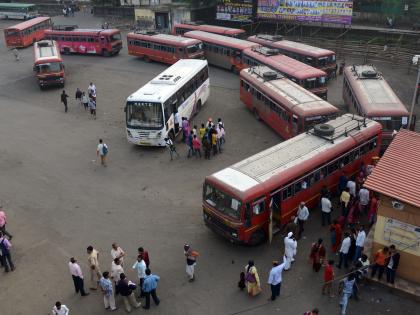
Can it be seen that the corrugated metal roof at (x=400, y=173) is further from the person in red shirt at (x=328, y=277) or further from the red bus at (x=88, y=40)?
the red bus at (x=88, y=40)

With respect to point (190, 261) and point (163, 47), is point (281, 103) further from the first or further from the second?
point (163, 47)

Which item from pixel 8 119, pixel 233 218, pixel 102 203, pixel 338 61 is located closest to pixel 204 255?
pixel 233 218

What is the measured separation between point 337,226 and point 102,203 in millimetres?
9919

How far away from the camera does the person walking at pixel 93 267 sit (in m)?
13.6

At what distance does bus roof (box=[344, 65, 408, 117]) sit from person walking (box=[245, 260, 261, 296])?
1133 cm

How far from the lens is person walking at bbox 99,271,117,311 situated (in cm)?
1265

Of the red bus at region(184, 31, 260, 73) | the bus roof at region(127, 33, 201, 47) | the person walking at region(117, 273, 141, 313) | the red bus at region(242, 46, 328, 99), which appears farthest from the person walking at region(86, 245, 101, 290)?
the bus roof at region(127, 33, 201, 47)

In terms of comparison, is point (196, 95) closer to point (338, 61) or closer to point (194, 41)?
point (194, 41)

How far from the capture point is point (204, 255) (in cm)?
1564

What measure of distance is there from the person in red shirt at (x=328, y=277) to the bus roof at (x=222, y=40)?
24061 millimetres

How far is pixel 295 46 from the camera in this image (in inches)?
1334

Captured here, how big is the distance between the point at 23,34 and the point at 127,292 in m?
41.7

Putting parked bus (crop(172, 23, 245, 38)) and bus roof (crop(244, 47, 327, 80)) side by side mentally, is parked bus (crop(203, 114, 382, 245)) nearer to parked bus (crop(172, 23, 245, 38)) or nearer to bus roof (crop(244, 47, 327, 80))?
bus roof (crop(244, 47, 327, 80))

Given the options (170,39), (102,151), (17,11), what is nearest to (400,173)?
(102,151)
